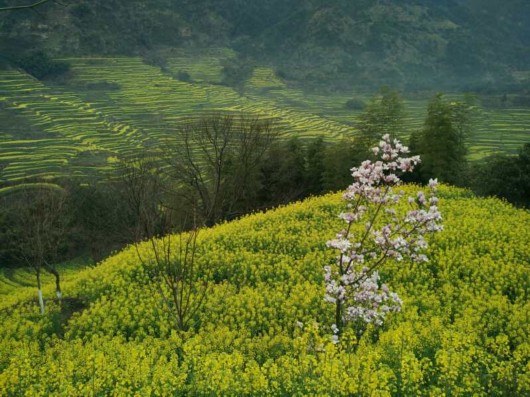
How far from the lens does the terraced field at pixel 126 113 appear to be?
3735 inches

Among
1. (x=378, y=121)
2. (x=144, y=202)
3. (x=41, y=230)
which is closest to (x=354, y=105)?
(x=378, y=121)

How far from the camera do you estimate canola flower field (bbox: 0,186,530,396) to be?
9500 mm

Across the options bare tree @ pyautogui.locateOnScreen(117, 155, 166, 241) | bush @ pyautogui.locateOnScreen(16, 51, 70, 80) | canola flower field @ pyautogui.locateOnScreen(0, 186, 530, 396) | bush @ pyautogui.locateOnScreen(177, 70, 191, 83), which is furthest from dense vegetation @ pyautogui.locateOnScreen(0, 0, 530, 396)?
bush @ pyautogui.locateOnScreen(177, 70, 191, 83)

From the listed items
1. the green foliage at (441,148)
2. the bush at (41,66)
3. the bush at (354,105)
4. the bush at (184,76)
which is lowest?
the bush at (354,105)

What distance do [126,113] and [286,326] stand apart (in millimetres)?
125817

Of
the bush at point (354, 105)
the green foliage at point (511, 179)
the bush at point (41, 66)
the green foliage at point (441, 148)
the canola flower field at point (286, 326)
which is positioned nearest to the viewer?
the canola flower field at point (286, 326)

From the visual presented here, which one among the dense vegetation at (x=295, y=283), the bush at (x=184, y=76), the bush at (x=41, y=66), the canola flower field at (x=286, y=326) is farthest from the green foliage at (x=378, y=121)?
the bush at (x=41, y=66)

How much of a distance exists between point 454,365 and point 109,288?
13.9 m

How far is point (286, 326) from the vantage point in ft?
48.2

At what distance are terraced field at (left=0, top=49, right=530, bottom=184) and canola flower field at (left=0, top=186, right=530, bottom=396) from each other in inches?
2569

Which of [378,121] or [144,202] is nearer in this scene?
[144,202]

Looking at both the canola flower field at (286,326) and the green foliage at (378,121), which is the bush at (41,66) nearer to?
the green foliage at (378,121)

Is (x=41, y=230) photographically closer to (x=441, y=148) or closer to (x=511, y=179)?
(x=511, y=179)

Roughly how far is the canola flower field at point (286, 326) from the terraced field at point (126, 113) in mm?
65253
